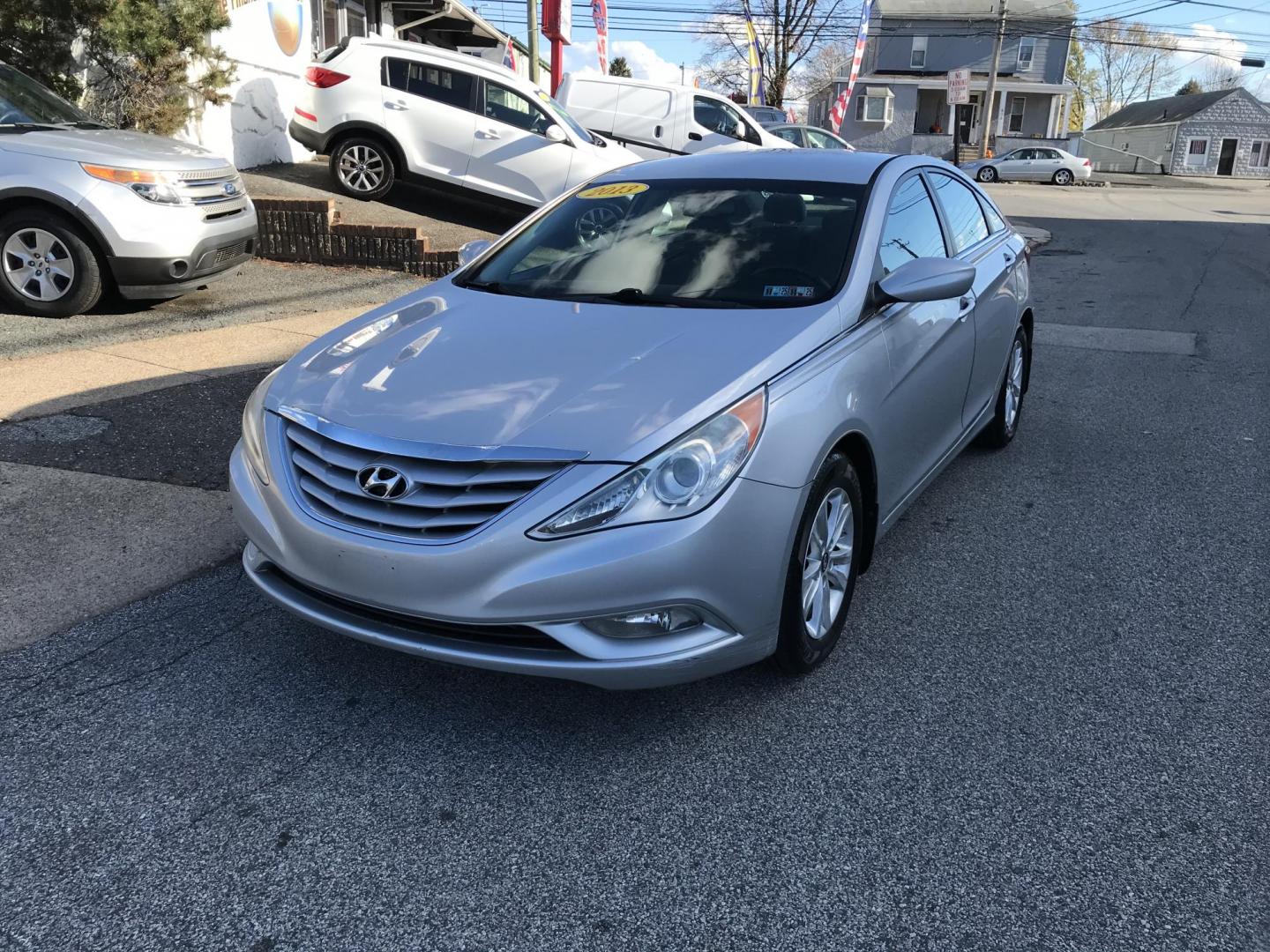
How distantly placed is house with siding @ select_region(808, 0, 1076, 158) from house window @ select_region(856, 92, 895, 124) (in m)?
0.05

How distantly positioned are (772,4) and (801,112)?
2818 cm

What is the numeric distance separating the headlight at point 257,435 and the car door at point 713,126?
13.0 metres

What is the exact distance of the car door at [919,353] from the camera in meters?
3.77

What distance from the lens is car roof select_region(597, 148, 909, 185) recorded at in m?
4.25

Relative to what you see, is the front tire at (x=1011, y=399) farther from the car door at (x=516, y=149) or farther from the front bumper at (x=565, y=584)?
the car door at (x=516, y=149)

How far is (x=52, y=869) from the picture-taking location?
249 centimetres

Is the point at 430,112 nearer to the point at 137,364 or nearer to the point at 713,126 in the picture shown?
the point at 713,126

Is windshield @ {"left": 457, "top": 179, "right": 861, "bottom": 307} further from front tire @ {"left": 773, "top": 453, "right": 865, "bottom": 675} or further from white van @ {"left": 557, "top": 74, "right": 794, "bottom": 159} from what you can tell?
white van @ {"left": 557, "top": 74, "right": 794, "bottom": 159}

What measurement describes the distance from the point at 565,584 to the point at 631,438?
0.43 metres

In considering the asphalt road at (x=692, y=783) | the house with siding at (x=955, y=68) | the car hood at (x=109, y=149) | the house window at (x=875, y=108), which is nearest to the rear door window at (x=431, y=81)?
the car hood at (x=109, y=149)

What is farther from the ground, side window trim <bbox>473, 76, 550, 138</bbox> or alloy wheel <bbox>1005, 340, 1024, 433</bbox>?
side window trim <bbox>473, 76, 550, 138</bbox>

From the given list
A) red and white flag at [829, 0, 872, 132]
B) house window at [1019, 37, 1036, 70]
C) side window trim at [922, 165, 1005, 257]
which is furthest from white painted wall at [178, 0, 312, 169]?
house window at [1019, 37, 1036, 70]

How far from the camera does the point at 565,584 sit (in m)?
2.65

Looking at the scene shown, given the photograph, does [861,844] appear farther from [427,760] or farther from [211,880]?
[211,880]
